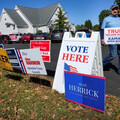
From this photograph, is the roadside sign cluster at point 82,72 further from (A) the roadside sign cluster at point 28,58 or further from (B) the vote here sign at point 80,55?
(A) the roadside sign cluster at point 28,58

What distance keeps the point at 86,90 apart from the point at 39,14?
46714 mm

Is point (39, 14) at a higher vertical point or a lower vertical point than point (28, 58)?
higher

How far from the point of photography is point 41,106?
11.1ft

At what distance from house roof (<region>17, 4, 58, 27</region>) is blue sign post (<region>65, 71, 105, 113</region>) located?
132ft

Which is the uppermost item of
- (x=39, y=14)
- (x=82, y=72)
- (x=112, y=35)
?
(x=39, y=14)

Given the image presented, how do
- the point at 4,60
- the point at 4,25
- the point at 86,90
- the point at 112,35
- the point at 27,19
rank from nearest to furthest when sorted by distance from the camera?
the point at 86,90
the point at 4,60
the point at 112,35
the point at 27,19
the point at 4,25

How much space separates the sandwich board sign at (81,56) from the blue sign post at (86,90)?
1.51 ft

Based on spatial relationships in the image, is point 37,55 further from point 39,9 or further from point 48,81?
point 39,9

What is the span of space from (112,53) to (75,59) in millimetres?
2067

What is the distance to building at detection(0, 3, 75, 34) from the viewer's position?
4265 cm

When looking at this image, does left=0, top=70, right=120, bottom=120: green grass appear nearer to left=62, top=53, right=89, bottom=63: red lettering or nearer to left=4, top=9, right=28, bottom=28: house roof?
left=62, top=53, right=89, bottom=63: red lettering

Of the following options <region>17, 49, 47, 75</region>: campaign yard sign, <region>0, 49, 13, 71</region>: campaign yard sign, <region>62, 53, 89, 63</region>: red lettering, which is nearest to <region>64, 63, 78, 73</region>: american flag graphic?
<region>62, 53, 89, 63</region>: red lettering

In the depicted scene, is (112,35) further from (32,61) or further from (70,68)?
(32,61)

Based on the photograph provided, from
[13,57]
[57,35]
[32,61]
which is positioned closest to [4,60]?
[13,57]
